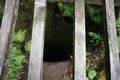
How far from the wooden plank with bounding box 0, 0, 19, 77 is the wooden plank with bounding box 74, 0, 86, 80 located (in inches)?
26.0

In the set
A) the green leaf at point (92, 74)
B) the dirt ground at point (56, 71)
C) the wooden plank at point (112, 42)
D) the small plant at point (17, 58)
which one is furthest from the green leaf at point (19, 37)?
the wooden plank at point (112, 42)

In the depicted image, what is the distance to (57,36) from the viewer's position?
3688mm

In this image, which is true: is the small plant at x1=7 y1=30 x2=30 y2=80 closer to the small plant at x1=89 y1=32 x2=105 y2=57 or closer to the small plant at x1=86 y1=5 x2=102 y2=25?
the small plant at x1=89 y1=32 x2=105 y2=57

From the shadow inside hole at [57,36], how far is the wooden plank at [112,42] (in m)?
1.05

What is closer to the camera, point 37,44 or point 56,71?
point 37,44

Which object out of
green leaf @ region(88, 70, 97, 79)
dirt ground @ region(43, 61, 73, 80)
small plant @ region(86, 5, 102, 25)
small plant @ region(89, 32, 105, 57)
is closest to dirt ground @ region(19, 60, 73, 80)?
dirt ground @ region(43, 61, 73, 80)

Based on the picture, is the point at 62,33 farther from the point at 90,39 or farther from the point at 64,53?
the point at 90,39

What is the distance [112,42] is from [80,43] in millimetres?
312

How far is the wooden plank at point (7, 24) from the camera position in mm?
2219

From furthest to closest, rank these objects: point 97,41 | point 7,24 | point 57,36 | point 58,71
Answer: point 57,36
point 97,41
point 58,71
point 7,24

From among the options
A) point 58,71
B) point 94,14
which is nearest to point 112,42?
point 58,71

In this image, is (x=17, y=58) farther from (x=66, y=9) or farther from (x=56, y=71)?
(x=66, y=9)

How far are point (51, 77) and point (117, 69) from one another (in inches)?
34.3

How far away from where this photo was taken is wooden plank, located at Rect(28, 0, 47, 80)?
2096mm
